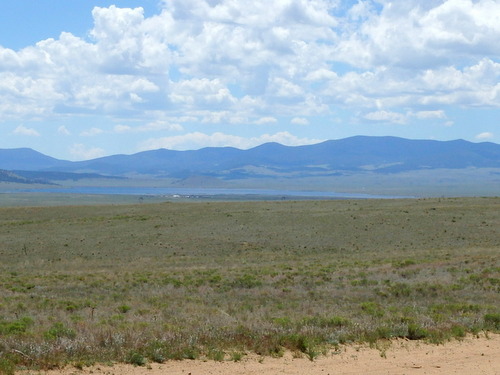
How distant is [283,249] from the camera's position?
42906 mm

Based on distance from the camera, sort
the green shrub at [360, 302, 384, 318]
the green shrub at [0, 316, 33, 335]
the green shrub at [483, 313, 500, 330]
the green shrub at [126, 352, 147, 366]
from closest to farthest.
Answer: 1. the green shrub at [126, 352, 147, 366]
2. the green shrub at [0, 316, 33, 335]
3. the green shrub at [483, 313, 500, 330]
4. the green shrub at [360, 302, 384, 318]

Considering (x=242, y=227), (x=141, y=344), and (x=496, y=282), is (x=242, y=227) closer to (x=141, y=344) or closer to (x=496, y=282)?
(x=496, y=282)

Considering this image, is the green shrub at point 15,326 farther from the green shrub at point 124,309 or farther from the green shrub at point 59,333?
the green shrub at point 124,309

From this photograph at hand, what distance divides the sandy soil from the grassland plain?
12.3 inches

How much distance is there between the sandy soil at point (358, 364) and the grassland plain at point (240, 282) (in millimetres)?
312

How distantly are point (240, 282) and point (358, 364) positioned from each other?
543 inches

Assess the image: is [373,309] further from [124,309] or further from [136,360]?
[136,360]

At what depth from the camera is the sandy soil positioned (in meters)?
10.7

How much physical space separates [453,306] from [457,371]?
752 cm

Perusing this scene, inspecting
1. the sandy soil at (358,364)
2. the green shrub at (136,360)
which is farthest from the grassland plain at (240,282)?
the sandy soil at (358,364)

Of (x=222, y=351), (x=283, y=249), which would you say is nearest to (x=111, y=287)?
(x=222, y=351)

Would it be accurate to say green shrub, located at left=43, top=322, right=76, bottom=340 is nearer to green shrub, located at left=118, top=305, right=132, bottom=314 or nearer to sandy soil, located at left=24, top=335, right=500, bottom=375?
sandy soil, located at left=24, top=335, right=500, bottom=375

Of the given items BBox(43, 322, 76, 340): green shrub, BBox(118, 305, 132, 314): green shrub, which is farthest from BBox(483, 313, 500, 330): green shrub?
BBox(118, 305, 132, 314): green shrub

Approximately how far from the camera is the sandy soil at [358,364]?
10688mm
